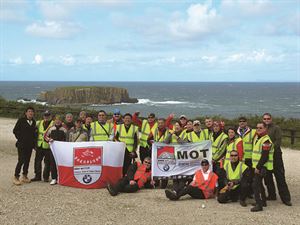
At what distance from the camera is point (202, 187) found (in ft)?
33.0

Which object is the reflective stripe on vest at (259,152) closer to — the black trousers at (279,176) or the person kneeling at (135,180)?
the black trousers at (279,176)

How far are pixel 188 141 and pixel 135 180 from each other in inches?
67.4

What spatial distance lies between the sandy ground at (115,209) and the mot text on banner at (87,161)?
0.30 metres

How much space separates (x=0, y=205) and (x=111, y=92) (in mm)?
83236

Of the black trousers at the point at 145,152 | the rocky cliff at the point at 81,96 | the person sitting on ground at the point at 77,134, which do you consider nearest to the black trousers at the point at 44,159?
the person sitting on ground at the point at 77,134

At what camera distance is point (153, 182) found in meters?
11.1

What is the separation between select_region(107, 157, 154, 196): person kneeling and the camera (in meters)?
10.4

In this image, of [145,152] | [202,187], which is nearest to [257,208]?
[202,187]

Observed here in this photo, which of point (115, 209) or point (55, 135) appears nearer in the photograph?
point (115, 209)

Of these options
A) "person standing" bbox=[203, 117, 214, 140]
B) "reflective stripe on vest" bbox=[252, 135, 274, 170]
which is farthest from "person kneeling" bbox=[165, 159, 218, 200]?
"reflective stripe on vest" bbox=[252, 135, 274, 170]

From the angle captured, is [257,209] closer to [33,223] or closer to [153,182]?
[153,182]

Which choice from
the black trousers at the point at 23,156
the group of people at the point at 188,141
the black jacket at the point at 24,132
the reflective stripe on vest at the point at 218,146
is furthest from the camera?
the black trousers at the point at 23,156

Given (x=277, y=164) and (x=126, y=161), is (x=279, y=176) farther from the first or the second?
(x=126, y=161)

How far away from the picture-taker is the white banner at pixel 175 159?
11.1m
